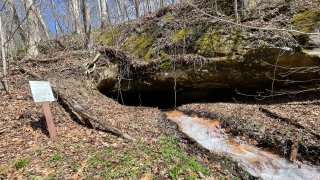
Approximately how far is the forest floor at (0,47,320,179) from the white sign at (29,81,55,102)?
97 cm

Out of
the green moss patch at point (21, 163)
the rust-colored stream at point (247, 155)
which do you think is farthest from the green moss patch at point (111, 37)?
the green moss patch at point (21, 163)

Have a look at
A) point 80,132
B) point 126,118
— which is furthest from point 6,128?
point 126,118

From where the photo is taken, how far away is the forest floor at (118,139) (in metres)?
5.12

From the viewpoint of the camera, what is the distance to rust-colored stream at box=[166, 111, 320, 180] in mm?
→ 6117

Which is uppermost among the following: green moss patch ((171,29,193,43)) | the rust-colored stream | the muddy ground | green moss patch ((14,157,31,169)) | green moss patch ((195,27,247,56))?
green moss patch ((171,29,193,43))

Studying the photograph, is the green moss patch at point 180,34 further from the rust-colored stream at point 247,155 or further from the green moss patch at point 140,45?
the rust-colored stream at point 247,155

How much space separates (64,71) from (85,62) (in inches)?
51.7

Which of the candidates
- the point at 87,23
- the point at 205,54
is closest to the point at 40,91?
the point at 205,54

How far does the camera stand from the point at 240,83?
40.3 feet

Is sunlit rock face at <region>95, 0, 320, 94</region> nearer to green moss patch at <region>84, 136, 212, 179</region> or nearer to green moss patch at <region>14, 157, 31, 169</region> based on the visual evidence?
green moss patch at <region>84, 136, 212, 179</region>

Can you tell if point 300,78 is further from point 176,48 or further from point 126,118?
point 126,118

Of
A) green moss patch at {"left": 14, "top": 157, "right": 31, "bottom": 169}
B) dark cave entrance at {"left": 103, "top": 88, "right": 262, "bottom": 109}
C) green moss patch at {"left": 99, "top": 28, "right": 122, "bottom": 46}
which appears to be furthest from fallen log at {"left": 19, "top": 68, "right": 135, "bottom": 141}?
green moss patch at {"left": 99, "top": 28, "right": 122, "bottom": 46}

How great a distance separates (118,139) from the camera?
6.71 m

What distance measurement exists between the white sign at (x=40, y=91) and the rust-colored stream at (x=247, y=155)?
4436mm
